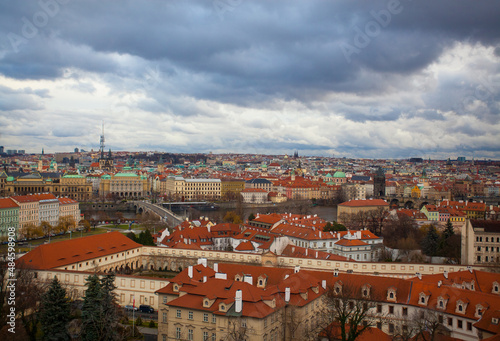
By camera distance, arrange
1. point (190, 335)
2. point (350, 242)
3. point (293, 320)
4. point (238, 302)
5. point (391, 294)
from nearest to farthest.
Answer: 1. point (238, 302)
2. point (190, 335)
3. point (293, 320)
4. point (391, 294)
5. point (350, 242)

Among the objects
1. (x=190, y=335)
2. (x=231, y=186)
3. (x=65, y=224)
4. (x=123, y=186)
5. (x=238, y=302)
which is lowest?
Result: (x=65, y=224)

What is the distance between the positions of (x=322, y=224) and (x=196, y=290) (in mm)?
29665

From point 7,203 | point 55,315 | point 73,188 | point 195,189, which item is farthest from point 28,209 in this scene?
point 195,189

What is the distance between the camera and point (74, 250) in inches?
1161

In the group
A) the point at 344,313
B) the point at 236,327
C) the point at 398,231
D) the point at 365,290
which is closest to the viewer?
the point at 236,327

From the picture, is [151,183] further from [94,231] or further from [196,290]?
[196,290]

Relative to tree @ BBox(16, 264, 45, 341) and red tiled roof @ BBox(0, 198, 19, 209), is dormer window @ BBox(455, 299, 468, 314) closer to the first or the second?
tree @ BBox(16, 264, 45, 341)

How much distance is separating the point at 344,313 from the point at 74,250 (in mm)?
17700

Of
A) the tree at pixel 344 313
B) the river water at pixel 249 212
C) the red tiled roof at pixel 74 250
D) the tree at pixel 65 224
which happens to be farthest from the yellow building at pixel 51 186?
the tree at pixel 344 313

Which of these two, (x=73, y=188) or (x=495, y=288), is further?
(x=73, y=188)

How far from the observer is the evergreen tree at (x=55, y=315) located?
18469 mm

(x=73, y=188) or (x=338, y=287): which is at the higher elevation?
(x=338, y=287)

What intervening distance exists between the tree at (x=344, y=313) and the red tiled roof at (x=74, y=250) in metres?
14.5

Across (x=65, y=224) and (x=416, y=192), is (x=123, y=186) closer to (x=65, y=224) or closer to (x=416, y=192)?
(x=65, y=224)
